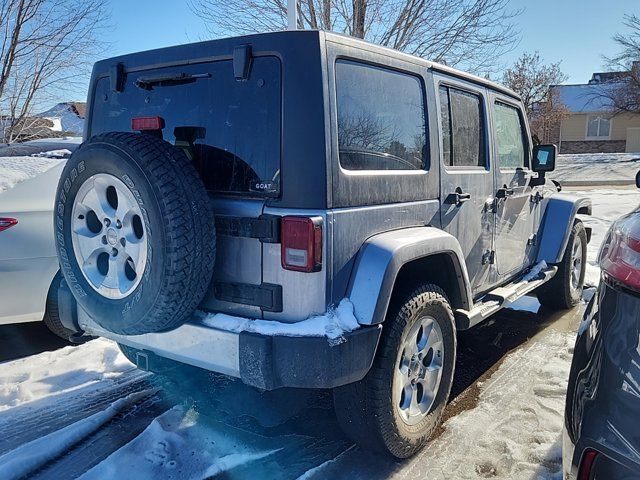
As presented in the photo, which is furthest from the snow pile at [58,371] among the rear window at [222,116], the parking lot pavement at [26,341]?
the rear window at [222,116]

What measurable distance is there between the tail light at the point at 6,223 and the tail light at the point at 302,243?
243cm

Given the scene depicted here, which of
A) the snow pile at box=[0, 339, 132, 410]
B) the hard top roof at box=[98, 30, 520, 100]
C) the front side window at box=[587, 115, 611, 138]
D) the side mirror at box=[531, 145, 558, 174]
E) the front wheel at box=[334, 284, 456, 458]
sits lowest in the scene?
the snow pile at box=[0, 339, 132, 410]

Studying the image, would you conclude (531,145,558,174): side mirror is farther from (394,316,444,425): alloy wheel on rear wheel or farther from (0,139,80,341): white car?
(0,139,80,341): white car

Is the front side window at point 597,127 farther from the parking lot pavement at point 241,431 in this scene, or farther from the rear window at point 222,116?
the rear window at point 222,116

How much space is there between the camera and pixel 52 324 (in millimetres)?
4164

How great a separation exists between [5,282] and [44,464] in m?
1.45

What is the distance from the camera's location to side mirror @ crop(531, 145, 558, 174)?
4727mm

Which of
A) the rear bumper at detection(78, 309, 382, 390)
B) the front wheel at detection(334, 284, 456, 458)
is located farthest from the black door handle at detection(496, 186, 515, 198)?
the rear bumper at detection(78, 309, 382, 390)

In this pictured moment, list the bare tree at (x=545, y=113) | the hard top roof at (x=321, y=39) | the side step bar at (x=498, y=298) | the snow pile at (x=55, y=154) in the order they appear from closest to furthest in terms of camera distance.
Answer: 1. the hard top roof at (x=321, y=39)
2. the side step bar at (x=498, y=298)
3. the snow pile at (x=55, y=154)
4. the bare tree at (x=545, y=113)

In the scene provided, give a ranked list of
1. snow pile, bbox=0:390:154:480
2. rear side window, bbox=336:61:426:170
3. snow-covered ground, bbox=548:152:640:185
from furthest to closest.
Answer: snow-covered ground, bbox=548:152:640:185 → snow pile, bbox=0:390:154:480 → rear side window, bbox=336:61:426:170

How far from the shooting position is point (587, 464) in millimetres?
1656

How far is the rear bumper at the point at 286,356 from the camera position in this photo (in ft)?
7.76

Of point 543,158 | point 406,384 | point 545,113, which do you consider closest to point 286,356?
point 406,384

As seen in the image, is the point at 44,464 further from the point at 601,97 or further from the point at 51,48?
the point at 601,97
